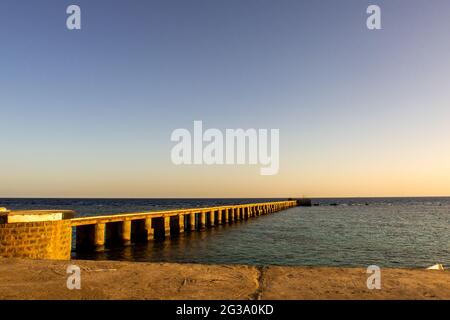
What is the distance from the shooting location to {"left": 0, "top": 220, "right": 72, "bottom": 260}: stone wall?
354 inches

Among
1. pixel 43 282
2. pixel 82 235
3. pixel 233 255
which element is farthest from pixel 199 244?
pixel 43 282

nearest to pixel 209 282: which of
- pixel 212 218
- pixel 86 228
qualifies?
pixel 86 228

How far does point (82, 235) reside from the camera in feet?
78.7

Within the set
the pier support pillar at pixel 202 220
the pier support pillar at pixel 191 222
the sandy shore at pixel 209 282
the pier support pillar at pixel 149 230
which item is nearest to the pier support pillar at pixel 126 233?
the pier support pillar at pixel 149 230

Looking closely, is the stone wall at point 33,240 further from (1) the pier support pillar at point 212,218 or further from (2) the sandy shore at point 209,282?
(1) the pier support pillar at point 212,218

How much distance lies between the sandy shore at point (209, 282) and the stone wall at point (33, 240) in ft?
16.7

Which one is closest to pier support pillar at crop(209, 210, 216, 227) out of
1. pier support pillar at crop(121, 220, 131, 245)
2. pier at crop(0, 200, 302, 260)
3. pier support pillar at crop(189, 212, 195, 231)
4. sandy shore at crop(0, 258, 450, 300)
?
pier at crop(0, 200, 302, 260)

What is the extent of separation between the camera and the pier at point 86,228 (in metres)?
9.13

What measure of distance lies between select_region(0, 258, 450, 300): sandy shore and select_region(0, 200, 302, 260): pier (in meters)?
5.14

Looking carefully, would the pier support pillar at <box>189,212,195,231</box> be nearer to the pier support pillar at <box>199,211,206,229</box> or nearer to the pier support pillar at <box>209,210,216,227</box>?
the pier support pillar at <box>199,211,206,229</box>

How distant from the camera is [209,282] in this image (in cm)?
379

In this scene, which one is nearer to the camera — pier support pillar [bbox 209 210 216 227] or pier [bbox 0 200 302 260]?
pier [bbox 0 200 302 260]
